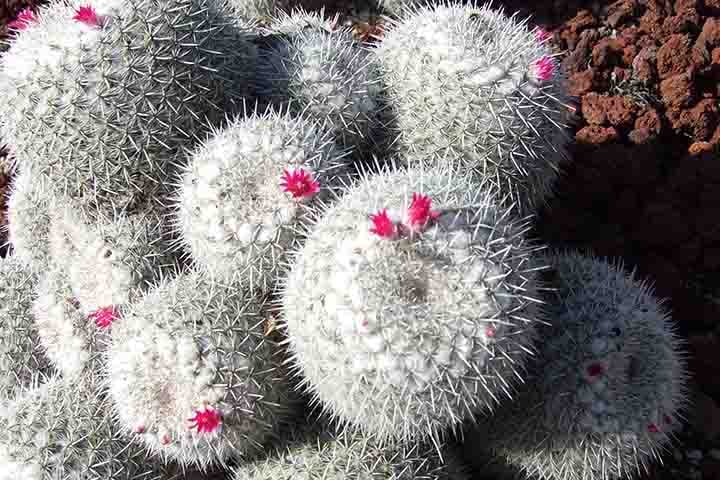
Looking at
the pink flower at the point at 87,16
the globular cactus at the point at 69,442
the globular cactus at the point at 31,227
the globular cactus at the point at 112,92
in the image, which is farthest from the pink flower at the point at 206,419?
the globular cactus at the point at 31,227

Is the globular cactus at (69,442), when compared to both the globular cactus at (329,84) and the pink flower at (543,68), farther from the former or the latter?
the pink flower at (543,68)

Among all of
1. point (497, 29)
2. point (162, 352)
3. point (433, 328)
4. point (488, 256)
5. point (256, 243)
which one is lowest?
point (162, 352)

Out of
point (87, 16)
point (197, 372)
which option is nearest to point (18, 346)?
point (197, 372)

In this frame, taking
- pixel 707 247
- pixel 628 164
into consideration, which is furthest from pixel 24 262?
pixel 707 247

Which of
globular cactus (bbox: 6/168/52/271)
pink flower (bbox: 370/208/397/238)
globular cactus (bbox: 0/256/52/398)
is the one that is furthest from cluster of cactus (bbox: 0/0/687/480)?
globular cactus (bbox: 6/168/52/271)

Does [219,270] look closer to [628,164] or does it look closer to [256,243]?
[256,243]

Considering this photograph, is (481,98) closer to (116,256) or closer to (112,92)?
(112,92)
